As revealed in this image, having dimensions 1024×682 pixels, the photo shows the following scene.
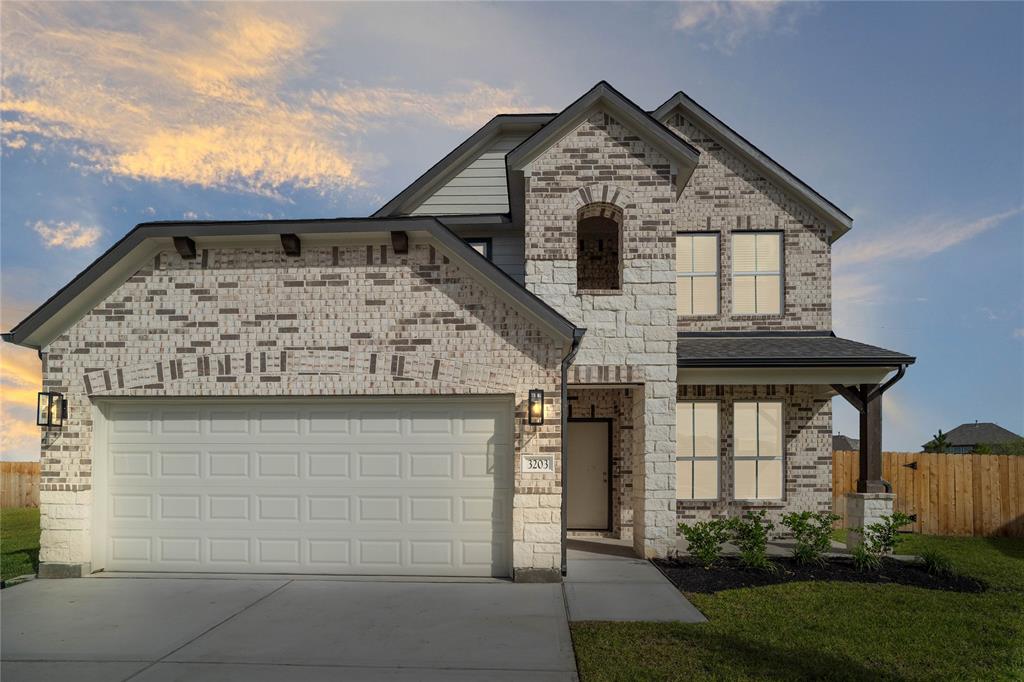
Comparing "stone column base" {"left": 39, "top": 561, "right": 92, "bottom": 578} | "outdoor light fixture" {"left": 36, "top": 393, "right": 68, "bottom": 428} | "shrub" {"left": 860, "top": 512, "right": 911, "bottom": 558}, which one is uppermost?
"outdoor light fixture" {"left": 36, "top": 393, "right": 68, "bottom": 428}

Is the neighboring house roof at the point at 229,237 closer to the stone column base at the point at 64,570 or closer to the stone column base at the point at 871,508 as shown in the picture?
the stone column base at the point at 64,570

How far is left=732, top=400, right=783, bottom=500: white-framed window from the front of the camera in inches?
509

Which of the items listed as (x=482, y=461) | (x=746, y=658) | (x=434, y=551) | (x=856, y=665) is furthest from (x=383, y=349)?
(x=856, y=665)

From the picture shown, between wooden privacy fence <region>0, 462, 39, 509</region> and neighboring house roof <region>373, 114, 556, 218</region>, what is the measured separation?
15.9m

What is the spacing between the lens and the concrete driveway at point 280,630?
19.6 ft

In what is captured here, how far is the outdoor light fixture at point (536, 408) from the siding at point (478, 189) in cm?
618

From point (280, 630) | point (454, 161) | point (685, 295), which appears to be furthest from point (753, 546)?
point (454, 161)

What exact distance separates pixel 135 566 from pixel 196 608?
252 cm

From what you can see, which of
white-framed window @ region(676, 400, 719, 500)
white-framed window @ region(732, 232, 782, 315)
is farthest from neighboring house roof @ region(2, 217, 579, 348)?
white-framed window @ region(732, 232, 782, 315)

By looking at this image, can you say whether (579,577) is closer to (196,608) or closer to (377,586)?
(377,586)

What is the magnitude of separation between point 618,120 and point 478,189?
14.4 feet

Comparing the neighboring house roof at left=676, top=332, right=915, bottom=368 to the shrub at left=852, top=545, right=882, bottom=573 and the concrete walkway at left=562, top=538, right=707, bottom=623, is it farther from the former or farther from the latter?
the concrete walkway at left=562, top=538, right=707, bottom=623

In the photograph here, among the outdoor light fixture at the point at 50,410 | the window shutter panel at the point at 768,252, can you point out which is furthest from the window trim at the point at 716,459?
the outdoor light fixture at the point at 50,410

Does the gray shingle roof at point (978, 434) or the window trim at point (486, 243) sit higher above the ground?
the window trim at point (486, 243)
